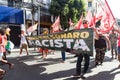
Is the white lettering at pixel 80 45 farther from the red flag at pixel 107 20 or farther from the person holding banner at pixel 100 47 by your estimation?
the person holding banner at pixel 100 47

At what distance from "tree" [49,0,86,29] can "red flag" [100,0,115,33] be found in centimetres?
1944

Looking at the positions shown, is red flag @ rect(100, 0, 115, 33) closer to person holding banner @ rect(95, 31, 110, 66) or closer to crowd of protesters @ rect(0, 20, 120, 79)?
crowd of protesters @ rect(0, 20, 120, 79)

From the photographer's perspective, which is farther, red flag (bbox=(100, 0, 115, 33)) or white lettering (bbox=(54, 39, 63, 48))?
white lettering (bbox=(54, 39, 63, 48))

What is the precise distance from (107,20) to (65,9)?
20.6 metres

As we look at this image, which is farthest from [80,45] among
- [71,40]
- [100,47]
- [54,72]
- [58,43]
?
[100,47]

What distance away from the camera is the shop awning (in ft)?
73.4

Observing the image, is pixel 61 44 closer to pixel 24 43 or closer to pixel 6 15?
pixel 24 43

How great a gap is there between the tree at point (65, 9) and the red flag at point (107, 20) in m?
19.4

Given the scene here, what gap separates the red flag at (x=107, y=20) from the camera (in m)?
8.98

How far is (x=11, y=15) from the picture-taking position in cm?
2317

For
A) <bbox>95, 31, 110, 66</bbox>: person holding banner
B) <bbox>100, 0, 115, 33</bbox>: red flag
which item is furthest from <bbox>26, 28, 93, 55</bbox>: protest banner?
<bbox>95, 31, 110, 66</bbox>: person holding banner

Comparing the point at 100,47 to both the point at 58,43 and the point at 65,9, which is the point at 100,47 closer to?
the point at 58,43

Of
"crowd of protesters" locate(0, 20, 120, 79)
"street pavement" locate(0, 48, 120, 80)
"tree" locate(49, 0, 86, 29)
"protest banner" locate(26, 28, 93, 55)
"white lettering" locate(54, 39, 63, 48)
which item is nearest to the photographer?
"protest banner" locate(26, 28, 93, 55)

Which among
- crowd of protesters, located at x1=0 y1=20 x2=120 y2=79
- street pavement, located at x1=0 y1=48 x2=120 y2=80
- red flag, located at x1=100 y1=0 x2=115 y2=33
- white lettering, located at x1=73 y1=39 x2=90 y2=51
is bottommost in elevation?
street pavement, located at x1=0 y1=48 x2=120 y2=80
